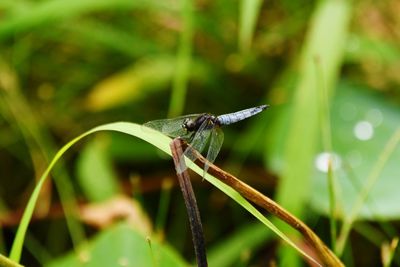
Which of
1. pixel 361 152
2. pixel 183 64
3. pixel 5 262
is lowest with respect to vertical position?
pixel 361 152

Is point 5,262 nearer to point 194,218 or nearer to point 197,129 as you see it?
point 194,218

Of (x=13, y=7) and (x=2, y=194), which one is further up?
(x=13, y=7)

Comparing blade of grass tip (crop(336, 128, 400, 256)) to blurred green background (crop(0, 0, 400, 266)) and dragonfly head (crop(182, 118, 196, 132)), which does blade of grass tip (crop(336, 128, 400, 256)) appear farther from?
dragonfly head (crop(182, 118, 196, 132))

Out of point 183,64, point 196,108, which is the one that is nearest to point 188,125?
point 183,64

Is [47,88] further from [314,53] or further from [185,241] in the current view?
[314,53]

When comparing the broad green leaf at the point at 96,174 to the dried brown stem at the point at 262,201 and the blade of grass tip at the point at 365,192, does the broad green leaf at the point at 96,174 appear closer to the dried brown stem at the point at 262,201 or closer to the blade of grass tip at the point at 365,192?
the blade of grass tip at the point at 365,192

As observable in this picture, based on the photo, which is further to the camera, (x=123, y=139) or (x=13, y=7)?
(x=123, y=139)

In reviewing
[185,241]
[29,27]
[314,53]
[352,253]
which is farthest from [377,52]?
[29,27]

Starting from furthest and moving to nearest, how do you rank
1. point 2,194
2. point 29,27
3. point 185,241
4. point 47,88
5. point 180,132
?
point 47,88 < point 2,194 < point 185,241 < point 29,27 < point 180,132
